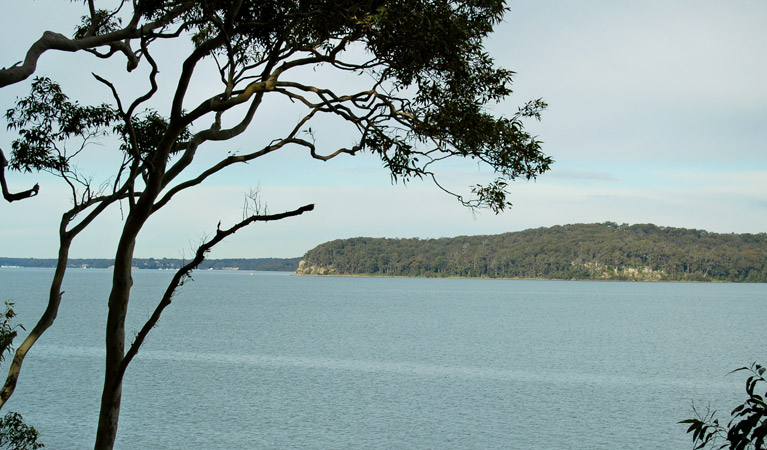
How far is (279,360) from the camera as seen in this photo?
27016 mm

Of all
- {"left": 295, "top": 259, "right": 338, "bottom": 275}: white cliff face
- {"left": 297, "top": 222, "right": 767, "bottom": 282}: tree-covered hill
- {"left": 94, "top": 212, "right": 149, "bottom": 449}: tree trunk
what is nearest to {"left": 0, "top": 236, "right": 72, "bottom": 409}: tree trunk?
{"left": 94, "top": 212, "right": 149, "bottom": 449}: tree trunk

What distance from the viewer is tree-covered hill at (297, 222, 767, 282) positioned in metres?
126

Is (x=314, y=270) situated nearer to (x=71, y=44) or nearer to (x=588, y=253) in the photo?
(x=588, y=253)

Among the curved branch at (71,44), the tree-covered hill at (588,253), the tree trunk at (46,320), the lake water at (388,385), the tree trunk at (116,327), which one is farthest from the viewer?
the tree-covered hill at (588,253)

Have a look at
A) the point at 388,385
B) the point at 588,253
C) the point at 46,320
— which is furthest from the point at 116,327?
the point at 588,253

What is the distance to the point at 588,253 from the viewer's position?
423 feet

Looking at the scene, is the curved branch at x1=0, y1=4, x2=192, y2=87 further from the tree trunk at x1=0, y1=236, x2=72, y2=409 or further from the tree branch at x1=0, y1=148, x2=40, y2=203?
the tree trunk at x1=0, y1=236, x2=72, y2=409

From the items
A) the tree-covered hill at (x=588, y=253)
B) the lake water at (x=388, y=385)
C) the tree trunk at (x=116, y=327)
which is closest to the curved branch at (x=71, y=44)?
the tree trunk at (x=116, y=327)

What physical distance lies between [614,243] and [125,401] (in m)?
117

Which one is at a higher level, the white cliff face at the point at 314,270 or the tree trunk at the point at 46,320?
the white cliff face at the point at 314,270

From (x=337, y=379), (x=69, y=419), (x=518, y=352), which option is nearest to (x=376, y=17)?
(x=69, y=419)

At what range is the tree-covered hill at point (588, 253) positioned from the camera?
126125 mm

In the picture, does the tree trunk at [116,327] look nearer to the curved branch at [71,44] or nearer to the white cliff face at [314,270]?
the curved branch at [71,44]

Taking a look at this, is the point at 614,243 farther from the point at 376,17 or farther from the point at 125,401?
the point at 376,17
